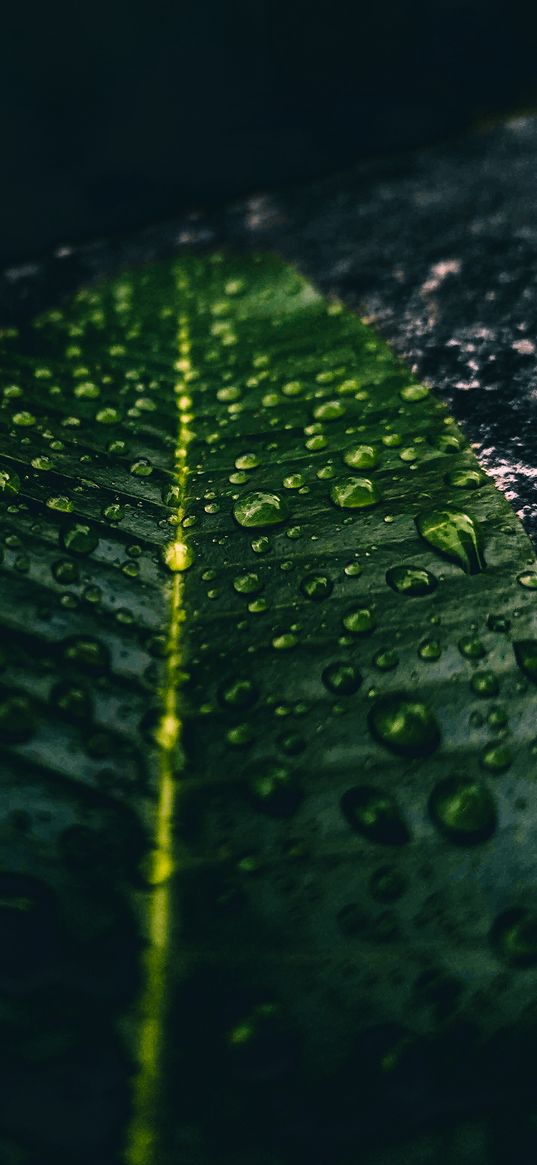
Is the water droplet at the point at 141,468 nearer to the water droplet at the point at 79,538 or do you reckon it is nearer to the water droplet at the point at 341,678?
the water droplet at the point at 79,538

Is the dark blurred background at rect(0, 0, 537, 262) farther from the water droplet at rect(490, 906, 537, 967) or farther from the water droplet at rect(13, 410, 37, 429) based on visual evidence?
the water droplet at rect(490, 906, 537, 967)

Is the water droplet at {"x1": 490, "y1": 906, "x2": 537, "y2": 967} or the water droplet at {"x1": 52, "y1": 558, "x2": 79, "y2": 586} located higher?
the water droplet at {"x1": 52, "y1": 558, "x2": 79, "y2": 586}

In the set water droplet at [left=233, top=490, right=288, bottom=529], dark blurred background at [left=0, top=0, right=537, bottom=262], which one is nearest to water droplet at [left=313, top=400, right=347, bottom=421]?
water droplet at [left=233, top=490, right=288, bottom=529]

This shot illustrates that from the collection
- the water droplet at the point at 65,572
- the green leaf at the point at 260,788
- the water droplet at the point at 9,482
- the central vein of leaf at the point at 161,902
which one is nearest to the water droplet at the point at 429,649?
the green leaf at the point at 260,788

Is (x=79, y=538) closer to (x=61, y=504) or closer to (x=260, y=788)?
(x=61, y=504)

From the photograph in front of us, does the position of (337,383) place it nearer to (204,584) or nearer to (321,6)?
(204,584)
